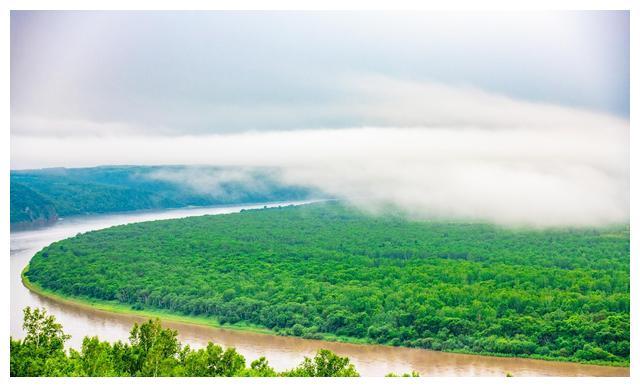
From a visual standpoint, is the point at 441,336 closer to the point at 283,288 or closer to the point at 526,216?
the point at 283,288

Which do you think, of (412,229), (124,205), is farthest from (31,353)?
(124,205)

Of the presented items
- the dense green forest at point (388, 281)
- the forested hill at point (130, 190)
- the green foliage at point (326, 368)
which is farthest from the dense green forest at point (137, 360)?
the forested hill at point (130, 190)

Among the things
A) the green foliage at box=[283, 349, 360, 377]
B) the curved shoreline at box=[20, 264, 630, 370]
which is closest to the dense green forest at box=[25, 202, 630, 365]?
the curved shoreline at box=[20, 264, 630, 370]

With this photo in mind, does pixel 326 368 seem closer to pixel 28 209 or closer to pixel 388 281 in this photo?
pixel 388 281

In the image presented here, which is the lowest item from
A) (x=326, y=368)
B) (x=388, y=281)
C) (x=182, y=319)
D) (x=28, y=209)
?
(x=182, y=319)

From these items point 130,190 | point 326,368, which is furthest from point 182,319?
point 130,190

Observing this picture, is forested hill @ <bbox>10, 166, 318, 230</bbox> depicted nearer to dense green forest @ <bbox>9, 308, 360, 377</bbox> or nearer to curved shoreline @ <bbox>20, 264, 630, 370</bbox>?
curved shoreline @ <bbox>20, 264, 630, 370</bbox>
